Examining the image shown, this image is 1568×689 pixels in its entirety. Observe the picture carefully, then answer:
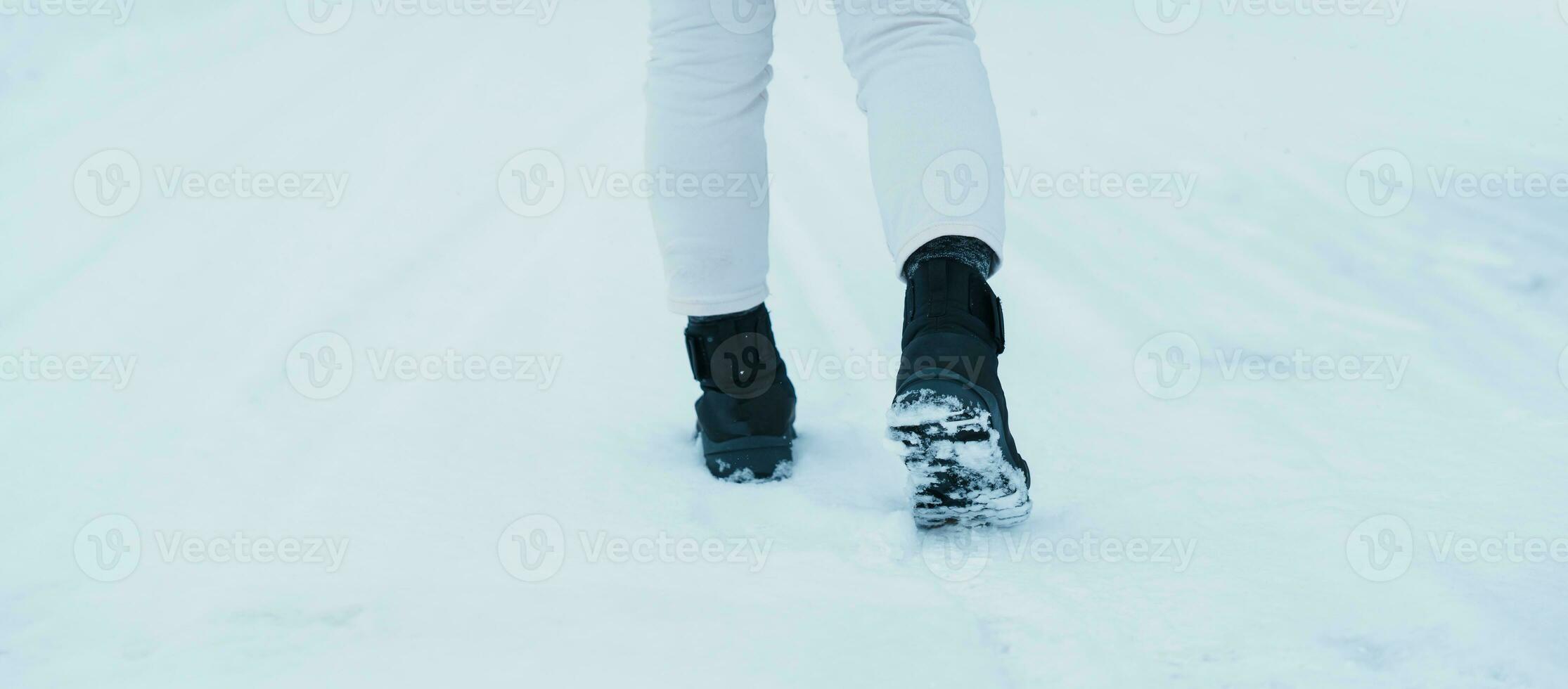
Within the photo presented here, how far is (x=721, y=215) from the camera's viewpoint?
95cm

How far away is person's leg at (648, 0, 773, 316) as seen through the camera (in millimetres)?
915

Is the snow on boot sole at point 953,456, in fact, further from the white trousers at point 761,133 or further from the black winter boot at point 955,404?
the white trousers at point 761,133

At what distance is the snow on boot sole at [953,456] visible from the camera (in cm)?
74

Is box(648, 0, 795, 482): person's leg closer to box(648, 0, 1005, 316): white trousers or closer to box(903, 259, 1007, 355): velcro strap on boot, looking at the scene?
Answer: box(648, 0, 1005, 316): white trousers

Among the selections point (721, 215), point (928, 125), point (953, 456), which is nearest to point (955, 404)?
point (953, 456)

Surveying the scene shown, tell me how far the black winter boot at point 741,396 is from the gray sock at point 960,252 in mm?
225

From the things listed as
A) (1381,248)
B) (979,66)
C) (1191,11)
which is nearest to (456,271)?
(979,66)

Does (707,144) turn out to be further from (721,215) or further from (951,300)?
(951,300)

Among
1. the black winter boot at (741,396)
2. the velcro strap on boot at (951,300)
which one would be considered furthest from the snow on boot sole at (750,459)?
the velcro strap on boot at (951,300)

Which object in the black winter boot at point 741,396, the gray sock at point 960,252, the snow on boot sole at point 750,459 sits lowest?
the snow on boot sole at point 750,459

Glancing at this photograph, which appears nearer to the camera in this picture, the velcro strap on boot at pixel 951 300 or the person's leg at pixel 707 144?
the velcro strap on boot at pixel 951 300

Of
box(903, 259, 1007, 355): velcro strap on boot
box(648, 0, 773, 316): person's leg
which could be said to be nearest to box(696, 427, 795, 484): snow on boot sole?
box(648, 0, 773, 316): person's leg

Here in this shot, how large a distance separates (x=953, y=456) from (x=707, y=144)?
14.3 inches

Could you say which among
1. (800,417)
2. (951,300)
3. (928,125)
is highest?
(928,125)
